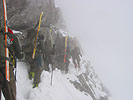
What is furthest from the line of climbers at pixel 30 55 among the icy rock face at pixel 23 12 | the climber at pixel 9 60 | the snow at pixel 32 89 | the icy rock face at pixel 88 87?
the icy rock face at pixel 88 87

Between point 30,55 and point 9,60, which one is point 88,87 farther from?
point 9,60

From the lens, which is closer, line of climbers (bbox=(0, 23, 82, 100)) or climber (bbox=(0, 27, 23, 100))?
climber (bbox=(0, 27, 23, 100))

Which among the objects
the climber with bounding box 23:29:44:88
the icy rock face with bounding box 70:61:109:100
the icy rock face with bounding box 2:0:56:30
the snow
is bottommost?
the icy rock face with bounding box 70:61:109:100

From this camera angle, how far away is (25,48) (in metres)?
8.69

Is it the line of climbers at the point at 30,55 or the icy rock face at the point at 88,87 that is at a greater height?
the line of climbers at the point at 30,55

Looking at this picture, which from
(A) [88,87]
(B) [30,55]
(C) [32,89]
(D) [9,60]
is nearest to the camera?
(D) [9,60]

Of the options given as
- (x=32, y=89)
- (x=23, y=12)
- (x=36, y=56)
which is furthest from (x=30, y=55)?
(x=23, y=12)

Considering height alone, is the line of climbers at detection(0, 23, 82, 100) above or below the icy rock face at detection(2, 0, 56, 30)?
below

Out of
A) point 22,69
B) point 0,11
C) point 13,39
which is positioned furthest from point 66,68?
point 13,39

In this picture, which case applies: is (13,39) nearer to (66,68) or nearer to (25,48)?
(25,48)

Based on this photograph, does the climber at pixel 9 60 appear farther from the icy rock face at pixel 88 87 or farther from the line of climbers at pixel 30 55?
the icy rock face at pixel 88 87

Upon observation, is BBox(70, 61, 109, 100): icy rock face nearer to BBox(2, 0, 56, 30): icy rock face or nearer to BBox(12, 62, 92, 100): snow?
BBox(12, 62, 92, 100): snow

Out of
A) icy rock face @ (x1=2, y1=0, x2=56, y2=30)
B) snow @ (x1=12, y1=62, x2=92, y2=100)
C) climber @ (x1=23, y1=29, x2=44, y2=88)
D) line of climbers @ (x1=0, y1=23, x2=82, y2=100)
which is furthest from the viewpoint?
icy rock face @ (x1=2, y1=0, x2=56, y2=30)

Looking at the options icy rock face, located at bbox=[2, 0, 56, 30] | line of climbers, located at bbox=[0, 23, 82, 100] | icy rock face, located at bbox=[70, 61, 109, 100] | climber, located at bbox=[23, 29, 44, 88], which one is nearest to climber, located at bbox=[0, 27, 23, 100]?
line of climbers, located at bbox=[0, 23, 82, 100]
